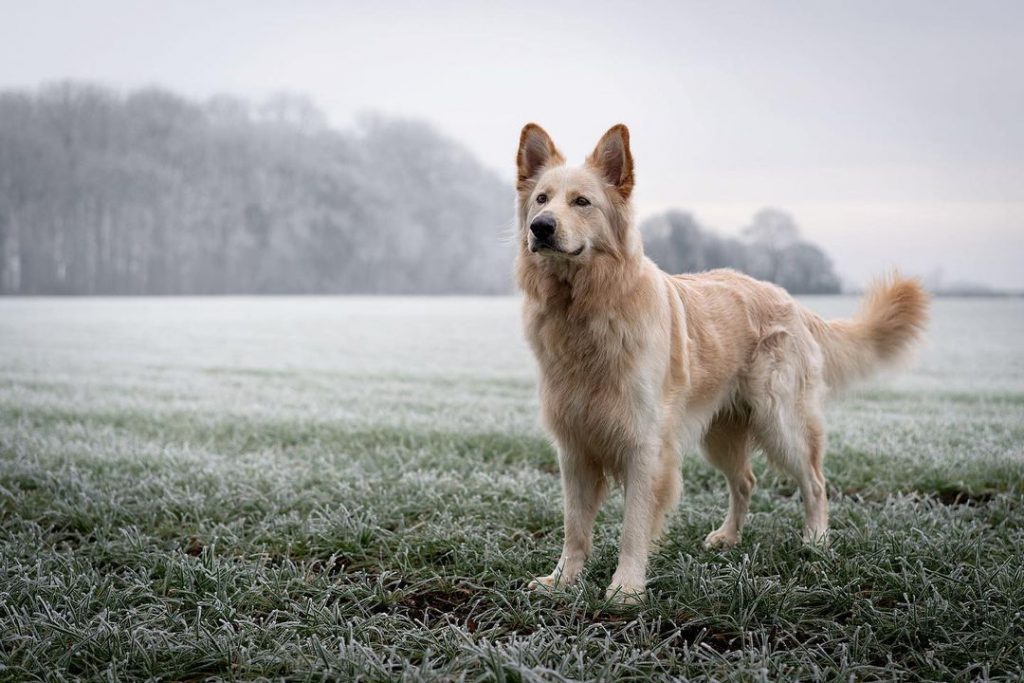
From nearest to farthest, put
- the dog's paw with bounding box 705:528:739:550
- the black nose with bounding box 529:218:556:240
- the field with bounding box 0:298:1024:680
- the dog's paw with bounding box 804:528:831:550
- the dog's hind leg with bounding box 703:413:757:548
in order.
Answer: the field with bounding box 0:298:1024:680
the black nose with bounding box 529:218:556:240
the dog's paw with bounding box 804:528:831:550
the dog's paw with bounding box 705:528:739:550
the dog's hind leg with bounding box 703:413:757:548

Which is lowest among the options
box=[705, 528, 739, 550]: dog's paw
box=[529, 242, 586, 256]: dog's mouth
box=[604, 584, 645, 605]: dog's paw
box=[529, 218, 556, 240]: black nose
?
box=[705, 528, 739, 550]: dog's paw

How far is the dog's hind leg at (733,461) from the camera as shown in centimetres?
299

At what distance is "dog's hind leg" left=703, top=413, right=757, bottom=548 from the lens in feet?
9.82

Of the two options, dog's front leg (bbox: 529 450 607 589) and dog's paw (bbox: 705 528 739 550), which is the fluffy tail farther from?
dog's front leg (bbox: 529 450 607 589)

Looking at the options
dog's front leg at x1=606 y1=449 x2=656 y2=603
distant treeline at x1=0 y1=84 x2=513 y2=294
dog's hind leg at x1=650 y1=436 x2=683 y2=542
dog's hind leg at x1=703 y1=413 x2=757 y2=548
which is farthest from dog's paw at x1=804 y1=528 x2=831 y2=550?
distant treeline at x1=0 y1=84 x2=513 y2=294

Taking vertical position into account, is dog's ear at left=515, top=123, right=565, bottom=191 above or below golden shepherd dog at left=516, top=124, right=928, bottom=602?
above

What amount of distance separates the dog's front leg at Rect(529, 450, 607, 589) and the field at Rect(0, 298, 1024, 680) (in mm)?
96

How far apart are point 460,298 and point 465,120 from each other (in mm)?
1844

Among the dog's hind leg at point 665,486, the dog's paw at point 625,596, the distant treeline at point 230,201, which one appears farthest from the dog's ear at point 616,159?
the distant treeline at point 230,201

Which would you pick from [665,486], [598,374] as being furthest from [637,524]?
[598,374]

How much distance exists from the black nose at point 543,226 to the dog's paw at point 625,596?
107 centimetres

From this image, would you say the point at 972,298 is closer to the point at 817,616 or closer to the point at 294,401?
the point at 817,616

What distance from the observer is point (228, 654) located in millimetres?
1968

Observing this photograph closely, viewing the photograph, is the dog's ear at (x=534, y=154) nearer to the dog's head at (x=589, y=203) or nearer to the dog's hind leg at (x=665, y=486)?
the dog's head at (x=589, y=203)
